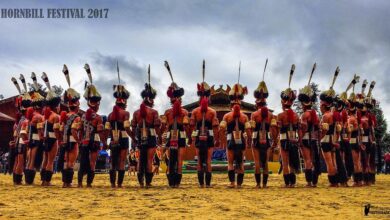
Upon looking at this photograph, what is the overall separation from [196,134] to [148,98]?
165 centimetres

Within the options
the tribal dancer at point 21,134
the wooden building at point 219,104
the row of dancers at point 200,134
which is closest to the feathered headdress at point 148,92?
the row of dancers at point 200,134

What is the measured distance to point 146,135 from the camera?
11422 millimetres

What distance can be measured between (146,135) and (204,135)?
4.83ft

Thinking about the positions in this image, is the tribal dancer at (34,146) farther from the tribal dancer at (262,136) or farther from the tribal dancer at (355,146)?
the tribal dancer at (355,146)

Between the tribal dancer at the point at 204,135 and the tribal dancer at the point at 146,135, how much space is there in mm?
981

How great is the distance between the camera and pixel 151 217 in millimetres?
6039

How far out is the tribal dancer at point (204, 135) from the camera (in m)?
11.4

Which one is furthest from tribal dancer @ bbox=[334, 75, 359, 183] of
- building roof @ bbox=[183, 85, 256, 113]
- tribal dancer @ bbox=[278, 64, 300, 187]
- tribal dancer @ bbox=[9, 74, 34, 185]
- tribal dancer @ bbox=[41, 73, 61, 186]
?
building roof @ bbox=[183, 85, 256, 113]

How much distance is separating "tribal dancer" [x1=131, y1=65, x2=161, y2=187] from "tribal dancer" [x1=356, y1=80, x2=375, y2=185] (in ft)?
19.8

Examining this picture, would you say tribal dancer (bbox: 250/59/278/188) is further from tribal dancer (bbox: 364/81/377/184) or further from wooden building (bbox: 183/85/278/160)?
wooden building (bbox: 183/85/278/160)

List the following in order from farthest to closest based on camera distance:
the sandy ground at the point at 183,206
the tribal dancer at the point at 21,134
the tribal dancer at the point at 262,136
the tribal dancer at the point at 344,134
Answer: the tribal dancer at the point at 21,134 → the tribal dancer at the point at 344,134 → the tribal dancer at the point at 262,136 → the sandy ground at the point at 183,206

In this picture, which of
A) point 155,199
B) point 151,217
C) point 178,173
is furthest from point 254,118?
→ point 151,217

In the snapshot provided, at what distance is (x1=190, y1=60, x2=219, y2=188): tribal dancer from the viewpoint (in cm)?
1140

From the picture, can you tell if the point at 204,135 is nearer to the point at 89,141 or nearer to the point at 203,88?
the point at 203,88
